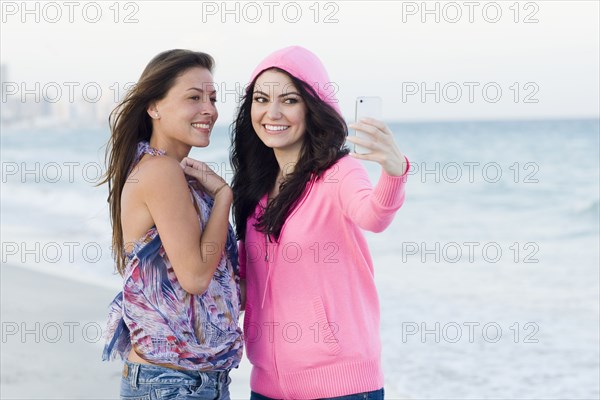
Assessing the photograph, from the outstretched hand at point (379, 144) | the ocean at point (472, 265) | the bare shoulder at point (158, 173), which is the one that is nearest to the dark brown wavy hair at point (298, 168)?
the bare shoulder at point (158, 173)

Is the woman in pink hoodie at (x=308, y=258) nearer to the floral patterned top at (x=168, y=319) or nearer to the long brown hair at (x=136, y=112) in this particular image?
the floral patterned top at (x=168, y=319)

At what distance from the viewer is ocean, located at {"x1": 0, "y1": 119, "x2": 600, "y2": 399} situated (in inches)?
259

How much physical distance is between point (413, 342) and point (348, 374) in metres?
4.35

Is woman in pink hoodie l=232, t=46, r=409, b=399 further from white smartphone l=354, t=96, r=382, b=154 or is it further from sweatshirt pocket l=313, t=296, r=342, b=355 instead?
white smartphone l=354, t=96, r=382, b=154

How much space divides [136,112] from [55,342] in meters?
3.85

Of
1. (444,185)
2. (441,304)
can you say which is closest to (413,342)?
(441,304)

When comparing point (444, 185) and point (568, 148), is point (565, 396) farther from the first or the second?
point (568, 148)

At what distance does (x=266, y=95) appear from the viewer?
310 cm

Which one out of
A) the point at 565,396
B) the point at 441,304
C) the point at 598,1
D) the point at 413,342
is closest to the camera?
the point at 565,396

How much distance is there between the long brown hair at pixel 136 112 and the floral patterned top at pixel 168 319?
242 millimetres

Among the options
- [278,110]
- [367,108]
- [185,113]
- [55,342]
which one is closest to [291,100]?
[278,110]

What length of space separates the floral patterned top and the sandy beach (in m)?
2.64

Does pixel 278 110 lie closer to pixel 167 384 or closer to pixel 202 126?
pixel 202 126

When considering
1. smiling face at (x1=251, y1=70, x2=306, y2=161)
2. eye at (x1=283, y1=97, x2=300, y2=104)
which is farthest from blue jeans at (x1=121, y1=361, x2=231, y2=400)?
eye at (x1=283, y1=97, x2=300, y2=104)
